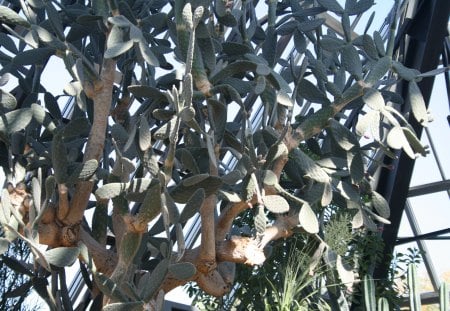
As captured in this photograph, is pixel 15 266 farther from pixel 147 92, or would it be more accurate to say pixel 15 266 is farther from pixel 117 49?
pixel 117 49

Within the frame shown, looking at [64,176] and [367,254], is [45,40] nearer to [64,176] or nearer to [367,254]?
[64,176]

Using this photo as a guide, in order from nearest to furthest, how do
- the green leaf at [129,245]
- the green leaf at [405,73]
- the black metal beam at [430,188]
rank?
the green leaf at [129,245] < the green leaf at [405,73] < the black metal beam at [430,188]

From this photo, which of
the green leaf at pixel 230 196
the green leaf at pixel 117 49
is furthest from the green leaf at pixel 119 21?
the green leaf at pixel 230 196

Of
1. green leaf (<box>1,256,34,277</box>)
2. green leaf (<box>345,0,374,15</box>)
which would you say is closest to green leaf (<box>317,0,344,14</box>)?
green leaf (<box>345,0,374,15</box>)

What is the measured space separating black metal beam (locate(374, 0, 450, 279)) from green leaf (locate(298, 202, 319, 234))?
2274mm

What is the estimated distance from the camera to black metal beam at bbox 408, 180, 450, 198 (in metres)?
9.87

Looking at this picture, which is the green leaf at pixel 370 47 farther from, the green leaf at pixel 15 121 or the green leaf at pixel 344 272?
the green leaf at pixel 15 121

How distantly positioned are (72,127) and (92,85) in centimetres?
21

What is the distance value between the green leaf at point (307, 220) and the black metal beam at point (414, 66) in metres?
2.27

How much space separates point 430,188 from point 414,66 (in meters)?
3.90

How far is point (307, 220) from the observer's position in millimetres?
3877

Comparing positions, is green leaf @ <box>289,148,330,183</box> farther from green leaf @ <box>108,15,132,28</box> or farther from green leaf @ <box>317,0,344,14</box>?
green leaf @ <box>108,15,132,28</box>

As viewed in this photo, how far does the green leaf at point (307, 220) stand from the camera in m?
3.84

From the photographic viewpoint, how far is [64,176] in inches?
147
